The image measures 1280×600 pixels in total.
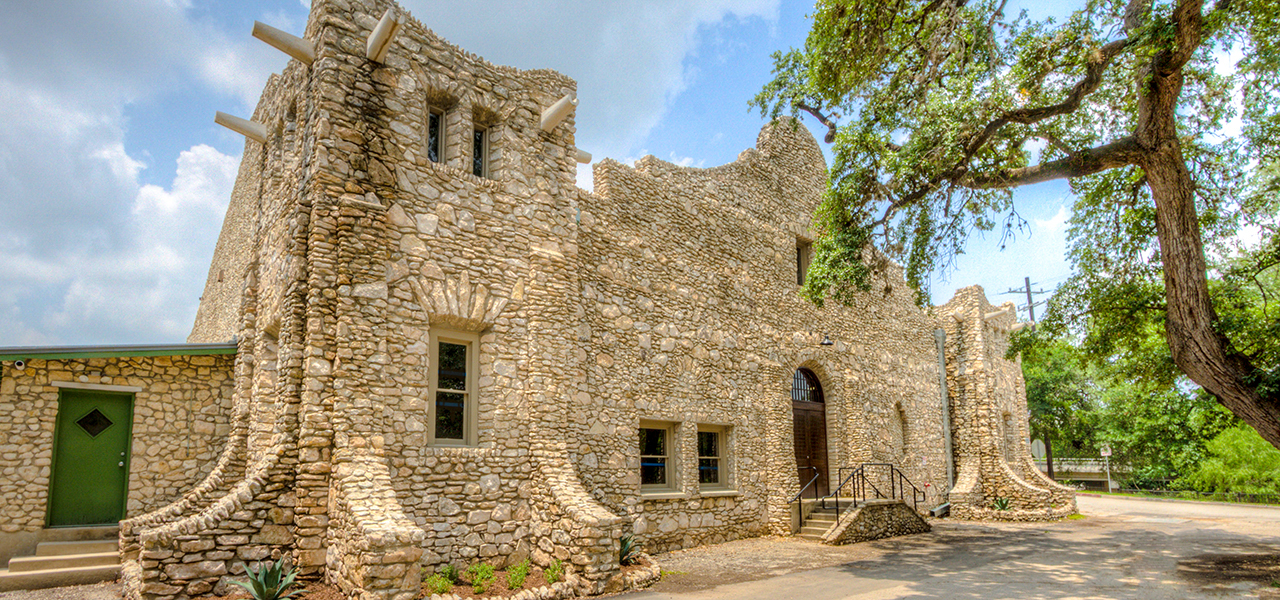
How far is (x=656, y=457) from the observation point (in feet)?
38.5

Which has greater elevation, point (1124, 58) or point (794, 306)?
point (1124, 58)

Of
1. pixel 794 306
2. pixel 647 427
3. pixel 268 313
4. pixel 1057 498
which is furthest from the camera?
pixel 1057 498

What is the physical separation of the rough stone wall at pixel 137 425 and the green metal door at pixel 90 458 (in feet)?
0.47

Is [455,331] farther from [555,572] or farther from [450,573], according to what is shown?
[555,572]

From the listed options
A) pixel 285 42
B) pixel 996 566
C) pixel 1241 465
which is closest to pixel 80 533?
pixel 285 42

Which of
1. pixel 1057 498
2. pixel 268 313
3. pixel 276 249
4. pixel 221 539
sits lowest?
pixel 1057 498

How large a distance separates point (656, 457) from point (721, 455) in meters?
1.64

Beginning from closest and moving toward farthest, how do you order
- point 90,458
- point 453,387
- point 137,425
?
point 453,387 → point 90,458 → point 137,425

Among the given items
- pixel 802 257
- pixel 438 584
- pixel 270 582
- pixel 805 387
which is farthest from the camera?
pixel 802 257

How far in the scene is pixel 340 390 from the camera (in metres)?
7.77

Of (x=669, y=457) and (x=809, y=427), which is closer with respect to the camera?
(x=669, y=457)

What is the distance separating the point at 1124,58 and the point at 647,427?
857 cm

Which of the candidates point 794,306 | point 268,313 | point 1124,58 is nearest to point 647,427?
point 794,306

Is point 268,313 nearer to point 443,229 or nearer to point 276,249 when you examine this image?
point 276,249
